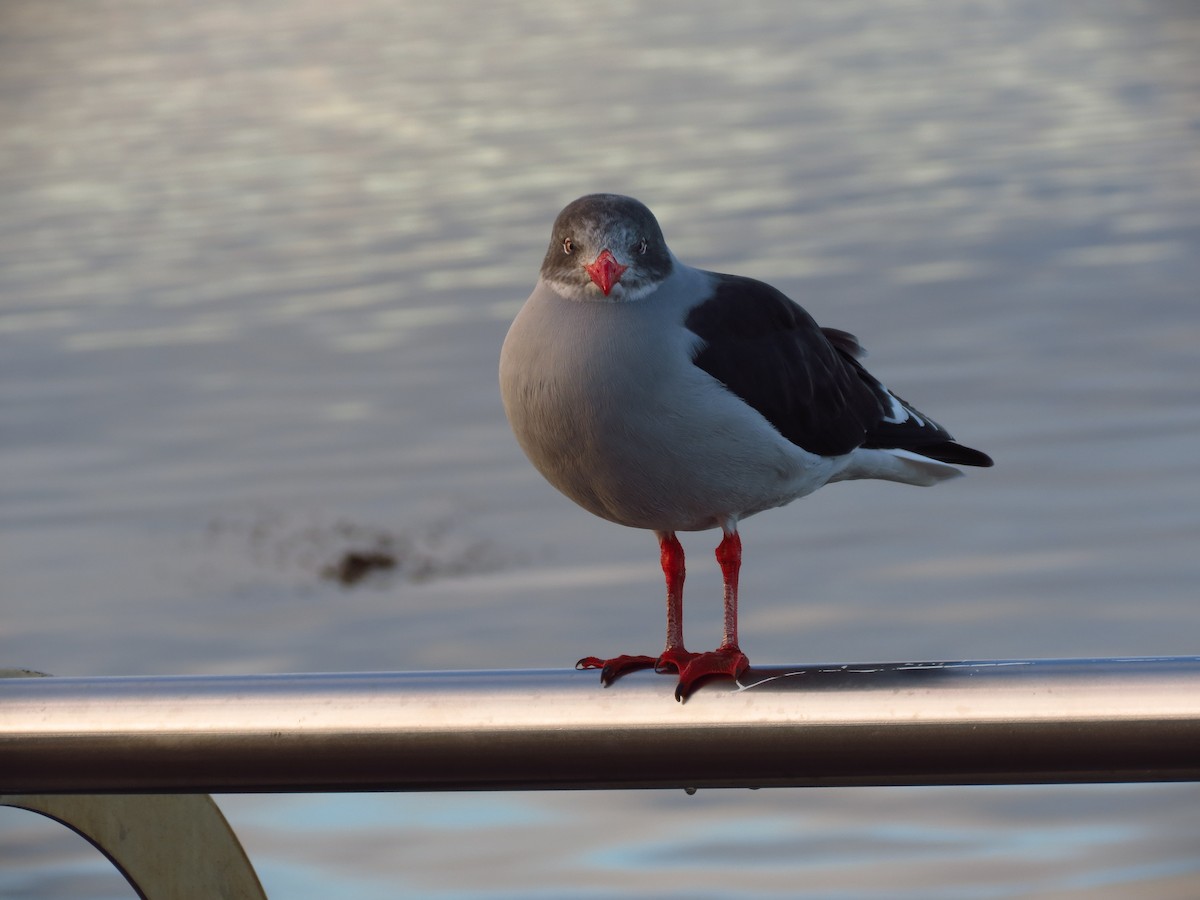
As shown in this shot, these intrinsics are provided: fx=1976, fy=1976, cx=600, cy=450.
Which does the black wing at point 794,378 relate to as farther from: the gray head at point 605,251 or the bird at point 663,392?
the gray head at point 605,251

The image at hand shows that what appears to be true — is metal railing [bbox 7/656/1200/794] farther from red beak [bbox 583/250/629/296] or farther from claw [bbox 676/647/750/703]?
red beak [bbox 583/250/629/296]

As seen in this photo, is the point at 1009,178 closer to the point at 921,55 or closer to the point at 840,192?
the point at 840,192

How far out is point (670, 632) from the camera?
3193 millimetres

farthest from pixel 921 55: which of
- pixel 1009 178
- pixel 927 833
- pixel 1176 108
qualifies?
pixel 927 833

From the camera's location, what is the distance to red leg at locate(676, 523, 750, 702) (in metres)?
2.10

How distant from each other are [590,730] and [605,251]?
103 centimetres

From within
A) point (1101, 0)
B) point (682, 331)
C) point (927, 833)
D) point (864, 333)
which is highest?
point (1101, 0)

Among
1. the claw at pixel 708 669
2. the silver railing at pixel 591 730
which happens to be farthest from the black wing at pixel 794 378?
the silver railing at pixel 591 730

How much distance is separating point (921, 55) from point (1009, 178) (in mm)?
13578

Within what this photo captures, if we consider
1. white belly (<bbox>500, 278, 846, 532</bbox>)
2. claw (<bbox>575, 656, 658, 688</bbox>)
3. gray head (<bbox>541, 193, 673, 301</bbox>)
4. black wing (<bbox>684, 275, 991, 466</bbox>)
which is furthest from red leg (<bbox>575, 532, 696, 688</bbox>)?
gray head (<bbox>541, 193, 673, 301</bbox>)

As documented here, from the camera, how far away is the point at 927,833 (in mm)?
6156

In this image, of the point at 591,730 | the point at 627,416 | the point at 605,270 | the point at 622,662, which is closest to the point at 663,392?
the point at 627,416

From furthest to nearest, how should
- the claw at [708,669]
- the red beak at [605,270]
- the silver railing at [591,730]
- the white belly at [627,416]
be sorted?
the red beak at [605,270]
the white belly at [627,416]
the claw at [708,669]
the silver railing at [591,730]

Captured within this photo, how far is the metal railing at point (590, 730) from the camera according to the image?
1.94 m
